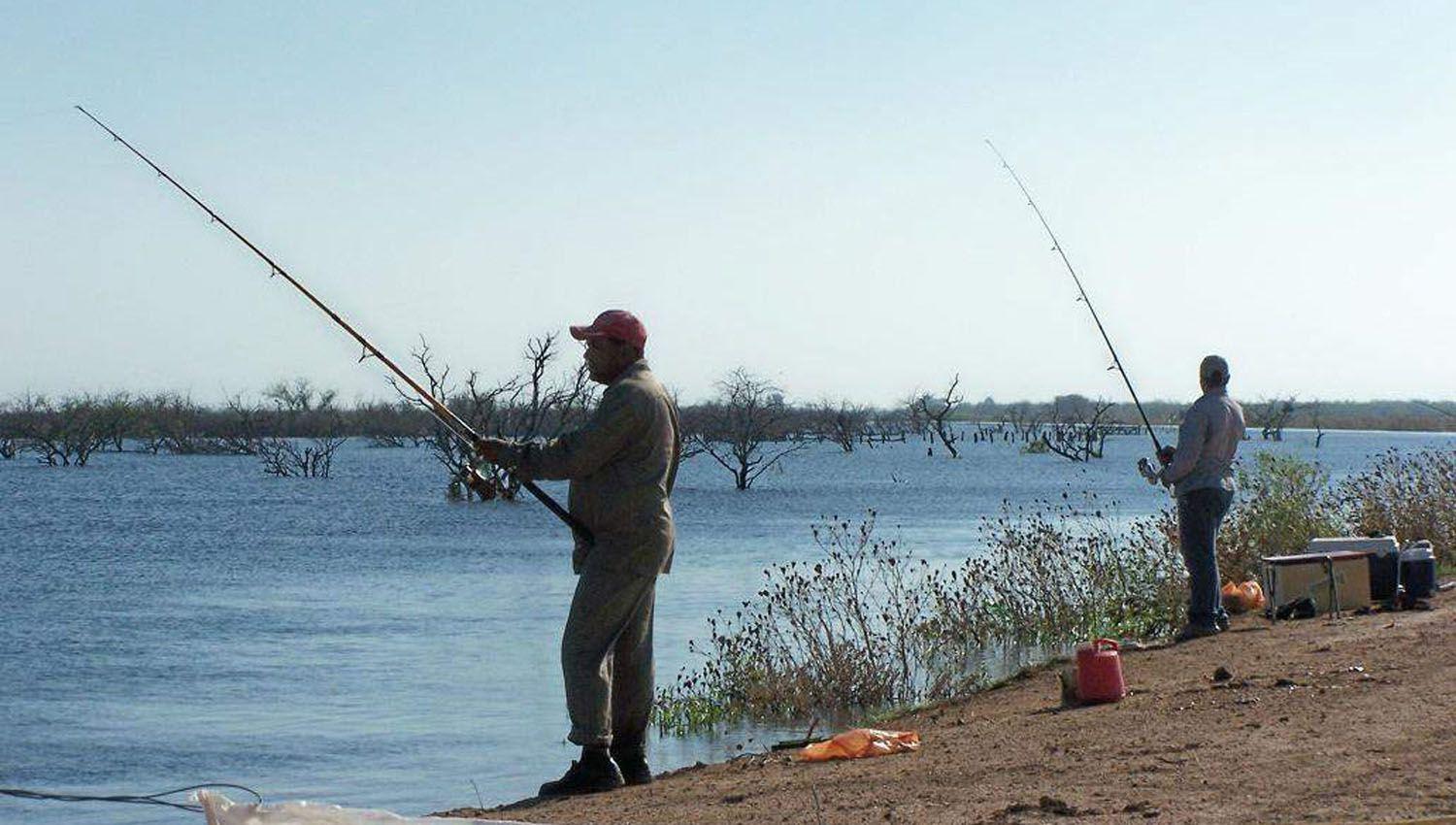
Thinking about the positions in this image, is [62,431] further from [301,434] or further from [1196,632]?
[1196,632]

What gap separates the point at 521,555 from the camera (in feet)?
106

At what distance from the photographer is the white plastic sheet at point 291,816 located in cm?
596

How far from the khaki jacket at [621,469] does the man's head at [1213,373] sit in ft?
17.3

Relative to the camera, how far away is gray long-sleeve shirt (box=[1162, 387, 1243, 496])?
1157 cm

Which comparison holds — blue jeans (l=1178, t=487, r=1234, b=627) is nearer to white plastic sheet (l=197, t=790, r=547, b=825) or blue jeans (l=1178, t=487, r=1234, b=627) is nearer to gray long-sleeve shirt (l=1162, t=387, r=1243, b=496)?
gray long-sleeve shirt (l=1162, t=387, r=1243, b=496)

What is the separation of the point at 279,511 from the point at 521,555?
17.5m

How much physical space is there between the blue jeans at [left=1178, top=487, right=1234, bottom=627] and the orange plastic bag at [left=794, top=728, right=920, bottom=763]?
3.86 m

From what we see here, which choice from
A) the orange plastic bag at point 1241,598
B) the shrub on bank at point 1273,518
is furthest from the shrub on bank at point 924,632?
the shrub on bank at point 1273,518

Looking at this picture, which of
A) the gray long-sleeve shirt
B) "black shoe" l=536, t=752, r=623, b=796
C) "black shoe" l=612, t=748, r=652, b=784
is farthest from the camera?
the gray long-sleeve shirt

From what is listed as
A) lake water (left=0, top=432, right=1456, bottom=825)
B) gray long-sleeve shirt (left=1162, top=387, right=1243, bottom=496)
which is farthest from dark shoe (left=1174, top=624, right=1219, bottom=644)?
lake water (left=0, top=432, right=1456, bottom=825)

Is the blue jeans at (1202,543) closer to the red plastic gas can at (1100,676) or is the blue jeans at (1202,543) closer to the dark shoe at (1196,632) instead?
the dark shoe at (1196,632)

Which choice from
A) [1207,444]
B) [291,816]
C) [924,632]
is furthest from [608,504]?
[924,632]

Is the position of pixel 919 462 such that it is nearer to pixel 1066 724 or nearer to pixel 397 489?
pixel 397 489

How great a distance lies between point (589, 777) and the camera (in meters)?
7.74
